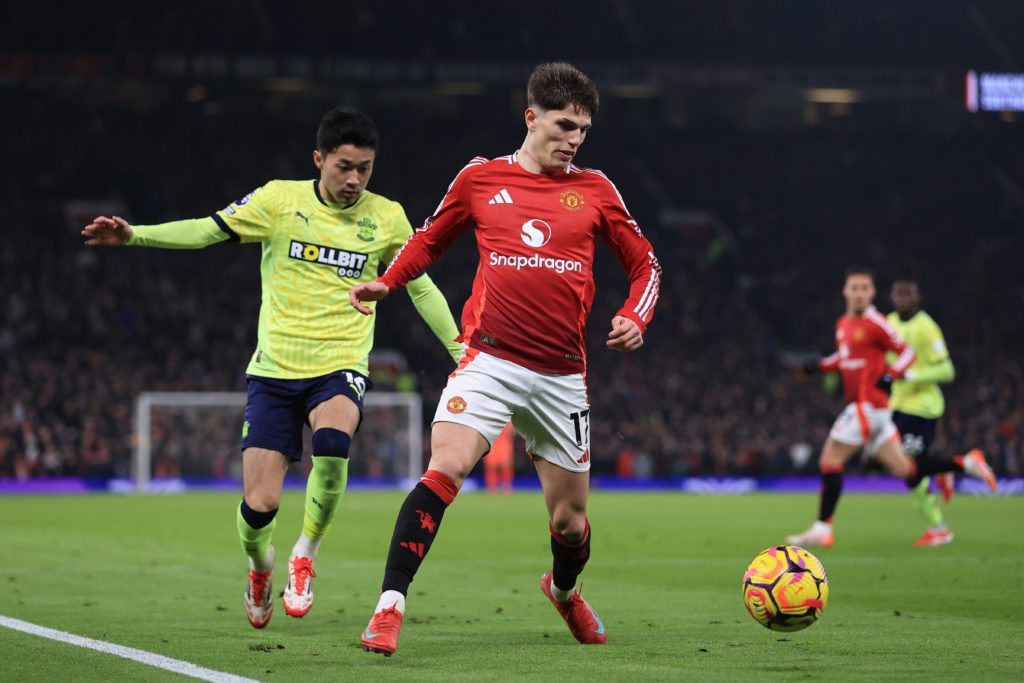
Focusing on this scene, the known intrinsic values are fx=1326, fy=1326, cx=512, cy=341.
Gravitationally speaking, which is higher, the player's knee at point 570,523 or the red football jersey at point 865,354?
the red football jersey at point 865,354

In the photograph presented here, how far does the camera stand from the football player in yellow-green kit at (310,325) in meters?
6.38

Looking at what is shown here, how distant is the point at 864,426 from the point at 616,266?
2696 centimetres

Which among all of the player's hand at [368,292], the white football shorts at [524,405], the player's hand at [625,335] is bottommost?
the white football shorts at [524,405]

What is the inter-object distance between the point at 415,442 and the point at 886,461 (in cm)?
1774

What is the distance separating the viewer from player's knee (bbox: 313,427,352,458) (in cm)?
634

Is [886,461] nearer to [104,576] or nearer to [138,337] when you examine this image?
[104,576]

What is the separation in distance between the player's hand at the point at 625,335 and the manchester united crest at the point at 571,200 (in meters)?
0.58

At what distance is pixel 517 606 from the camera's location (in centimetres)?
759

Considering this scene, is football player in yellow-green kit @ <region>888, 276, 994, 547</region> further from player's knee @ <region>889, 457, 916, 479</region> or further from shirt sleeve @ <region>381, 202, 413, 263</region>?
shirt sleeve @ <region>381, 202, 413, 263</region>

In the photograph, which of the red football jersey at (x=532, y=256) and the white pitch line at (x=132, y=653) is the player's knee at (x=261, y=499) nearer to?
the white pitch line at (x=132, y=653)

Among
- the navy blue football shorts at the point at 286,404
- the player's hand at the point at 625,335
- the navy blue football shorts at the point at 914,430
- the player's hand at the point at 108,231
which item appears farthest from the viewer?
the navy blue football shorts at the point at 914,430

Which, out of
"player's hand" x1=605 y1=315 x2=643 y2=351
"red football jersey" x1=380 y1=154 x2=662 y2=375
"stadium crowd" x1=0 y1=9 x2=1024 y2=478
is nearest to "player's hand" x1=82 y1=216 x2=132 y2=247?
"red football jersey" x1=380 y1=154 x2=662 y2=375

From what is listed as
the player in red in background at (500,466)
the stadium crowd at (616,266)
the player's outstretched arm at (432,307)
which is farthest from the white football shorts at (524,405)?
the stadium crowd at (616,266)

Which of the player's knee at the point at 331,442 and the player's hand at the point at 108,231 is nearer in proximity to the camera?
the player's hand at the point at 108,231
